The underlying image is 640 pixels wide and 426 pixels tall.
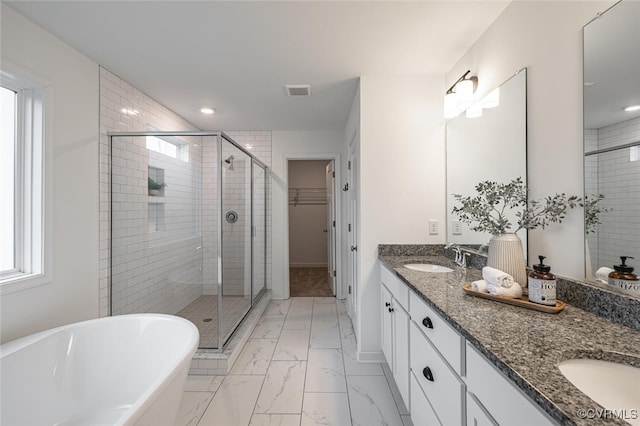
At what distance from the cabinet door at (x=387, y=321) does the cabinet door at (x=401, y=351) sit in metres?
0.08

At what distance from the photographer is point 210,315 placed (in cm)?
246

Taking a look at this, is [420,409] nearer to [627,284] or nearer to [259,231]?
[627,284]

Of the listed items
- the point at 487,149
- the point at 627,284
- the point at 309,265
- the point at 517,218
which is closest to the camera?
the point at 627,284

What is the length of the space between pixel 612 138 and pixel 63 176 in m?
3.02

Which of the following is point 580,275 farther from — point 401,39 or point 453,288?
point 401,39

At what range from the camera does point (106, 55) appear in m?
2.01

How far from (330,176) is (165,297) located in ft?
8.71

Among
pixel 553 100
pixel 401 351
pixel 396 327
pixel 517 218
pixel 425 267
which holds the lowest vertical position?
pixel 401 351

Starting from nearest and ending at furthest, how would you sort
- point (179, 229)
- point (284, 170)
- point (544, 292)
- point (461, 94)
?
point (544, 292) → point (461, 94) → point (179, 229) → point (284, 170)

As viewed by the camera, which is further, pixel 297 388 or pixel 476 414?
pixel 297 388

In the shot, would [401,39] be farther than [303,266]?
No

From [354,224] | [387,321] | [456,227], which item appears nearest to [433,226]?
[456,227]

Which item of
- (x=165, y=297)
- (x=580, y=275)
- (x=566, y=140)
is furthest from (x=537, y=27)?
(x=165, y=297)

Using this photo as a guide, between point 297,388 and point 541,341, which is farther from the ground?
point 541,341
